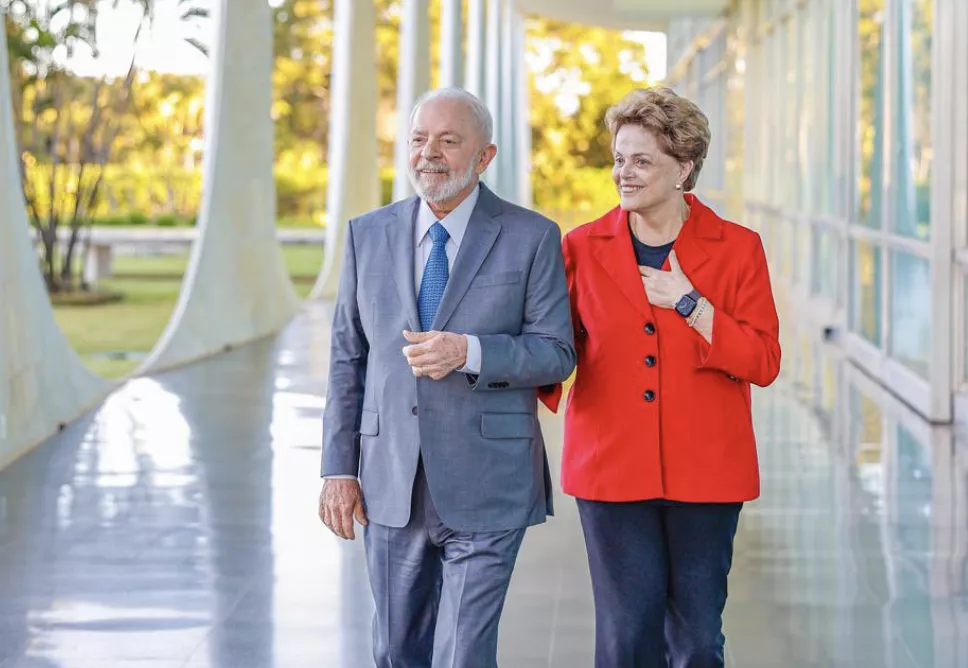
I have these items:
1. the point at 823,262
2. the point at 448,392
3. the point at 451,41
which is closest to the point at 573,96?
the point at 451,41

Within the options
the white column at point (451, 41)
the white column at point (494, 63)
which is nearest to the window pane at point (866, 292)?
the white column at point (451, 41)

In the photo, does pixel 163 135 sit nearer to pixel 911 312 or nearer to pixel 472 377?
pixel 911 312

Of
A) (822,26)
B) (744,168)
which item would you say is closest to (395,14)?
(744,168)

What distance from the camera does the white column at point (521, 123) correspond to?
1468 inches

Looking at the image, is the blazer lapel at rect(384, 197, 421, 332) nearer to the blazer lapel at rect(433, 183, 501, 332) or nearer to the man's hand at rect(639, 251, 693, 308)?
the blazer lapel at rect(433, 183, 501, 332)

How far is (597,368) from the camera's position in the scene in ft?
9.89

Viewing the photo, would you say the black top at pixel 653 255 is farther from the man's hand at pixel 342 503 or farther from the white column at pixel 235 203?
the white column at pixel 235 203

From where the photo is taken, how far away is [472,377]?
2.85 m

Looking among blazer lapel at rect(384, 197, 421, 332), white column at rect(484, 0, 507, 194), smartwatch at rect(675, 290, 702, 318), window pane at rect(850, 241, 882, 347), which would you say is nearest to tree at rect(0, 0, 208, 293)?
window pane at rect(850, 241, 882, 347)

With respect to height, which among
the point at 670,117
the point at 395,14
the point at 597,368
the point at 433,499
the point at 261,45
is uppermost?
the point at 395,14

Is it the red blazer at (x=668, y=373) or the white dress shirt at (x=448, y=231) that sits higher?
the white dress shirt at (x=448, y=231)

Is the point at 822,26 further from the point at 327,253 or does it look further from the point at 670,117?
the point at 670,117

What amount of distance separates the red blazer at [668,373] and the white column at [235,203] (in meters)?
8.52

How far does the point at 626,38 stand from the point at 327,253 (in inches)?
1445
